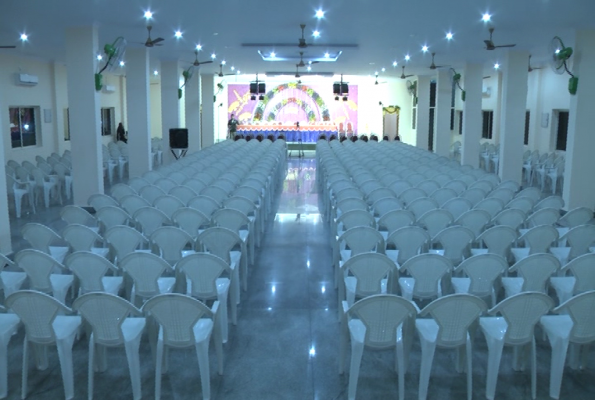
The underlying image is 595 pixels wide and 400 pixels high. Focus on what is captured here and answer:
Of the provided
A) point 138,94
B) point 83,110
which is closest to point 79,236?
point 83,110

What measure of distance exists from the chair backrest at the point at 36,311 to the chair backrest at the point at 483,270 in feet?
11.0

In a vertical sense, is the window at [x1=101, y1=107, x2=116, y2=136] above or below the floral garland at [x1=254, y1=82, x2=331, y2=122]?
below

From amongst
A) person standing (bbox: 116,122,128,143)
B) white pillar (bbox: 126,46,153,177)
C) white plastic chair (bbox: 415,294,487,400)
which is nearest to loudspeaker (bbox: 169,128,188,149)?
white pillar (bbox: 126,46,153,177)

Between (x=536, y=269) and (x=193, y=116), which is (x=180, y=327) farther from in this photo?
(x=193, y=116)

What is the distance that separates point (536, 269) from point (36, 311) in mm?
4155

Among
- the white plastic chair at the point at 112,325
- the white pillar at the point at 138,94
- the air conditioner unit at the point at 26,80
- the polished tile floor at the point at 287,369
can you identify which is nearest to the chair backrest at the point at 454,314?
the polished tile floor at the point at 287,369

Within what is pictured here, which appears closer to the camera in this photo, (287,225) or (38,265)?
(38,265)

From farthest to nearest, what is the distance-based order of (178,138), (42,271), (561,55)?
(178,138)
(561,55)
(42,271)

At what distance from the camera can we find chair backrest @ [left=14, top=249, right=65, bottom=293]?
517cm

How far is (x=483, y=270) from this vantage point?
207 inches

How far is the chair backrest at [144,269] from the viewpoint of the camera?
5.12 metres

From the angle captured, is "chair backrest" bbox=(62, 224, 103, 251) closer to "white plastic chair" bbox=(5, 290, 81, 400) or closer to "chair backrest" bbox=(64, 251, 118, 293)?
"chair backrest" bbox=(64, 251, 118, 293)

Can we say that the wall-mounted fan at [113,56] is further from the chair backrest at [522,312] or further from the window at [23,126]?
the chair backrest at [522,312]

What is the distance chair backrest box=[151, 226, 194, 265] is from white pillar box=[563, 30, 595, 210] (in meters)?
8.30
